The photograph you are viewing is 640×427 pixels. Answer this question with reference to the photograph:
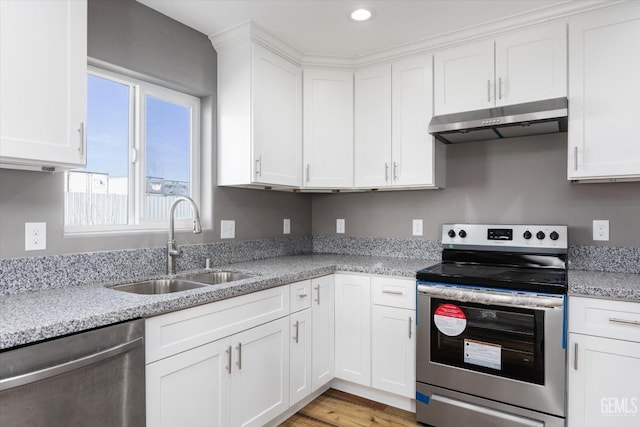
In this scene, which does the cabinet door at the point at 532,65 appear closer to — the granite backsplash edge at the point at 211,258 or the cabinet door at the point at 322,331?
the granite backsplash edge at the point at 211,258

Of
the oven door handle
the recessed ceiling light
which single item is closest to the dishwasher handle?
the oven door handle

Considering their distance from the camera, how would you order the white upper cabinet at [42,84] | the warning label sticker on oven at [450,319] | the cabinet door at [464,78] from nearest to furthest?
the white upper cabinet at [42,84], the warning label sticker on oven at [450,319], the cabinet door at [464,78]

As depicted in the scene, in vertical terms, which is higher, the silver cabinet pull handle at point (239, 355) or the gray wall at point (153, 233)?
the gray wall at point (153, 233)

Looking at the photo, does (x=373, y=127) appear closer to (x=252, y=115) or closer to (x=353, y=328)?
(x=252, y=115)

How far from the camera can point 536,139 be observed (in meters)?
2.46

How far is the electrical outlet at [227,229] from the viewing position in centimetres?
255

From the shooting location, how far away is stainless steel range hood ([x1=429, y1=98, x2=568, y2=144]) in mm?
2047

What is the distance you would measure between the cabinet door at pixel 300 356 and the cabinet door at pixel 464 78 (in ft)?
5.23

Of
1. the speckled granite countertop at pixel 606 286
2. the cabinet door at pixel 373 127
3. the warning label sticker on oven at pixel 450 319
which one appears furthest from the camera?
the cabinet door at pixel 373 127

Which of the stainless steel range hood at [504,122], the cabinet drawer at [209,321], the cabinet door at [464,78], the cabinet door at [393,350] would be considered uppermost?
the cabinet door at [464,78]

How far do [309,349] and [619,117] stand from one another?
2137mm

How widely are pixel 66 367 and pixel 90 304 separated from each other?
0.88 ft

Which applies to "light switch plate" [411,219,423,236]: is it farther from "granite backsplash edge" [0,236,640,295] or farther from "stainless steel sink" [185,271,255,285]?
"stainless steel sink" [185,271,255,285]

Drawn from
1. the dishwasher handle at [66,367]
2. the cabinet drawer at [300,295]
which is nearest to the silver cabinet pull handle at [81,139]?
the dishwasher handle at [66,367]
